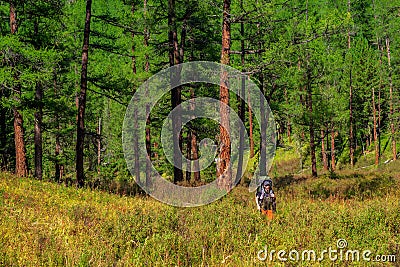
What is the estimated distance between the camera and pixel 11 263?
4.41 meters

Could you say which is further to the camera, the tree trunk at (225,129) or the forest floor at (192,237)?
the tree trunk at (225,129)

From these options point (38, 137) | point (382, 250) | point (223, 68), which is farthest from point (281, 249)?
point (38, 137)

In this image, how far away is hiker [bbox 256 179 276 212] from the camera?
782 cm

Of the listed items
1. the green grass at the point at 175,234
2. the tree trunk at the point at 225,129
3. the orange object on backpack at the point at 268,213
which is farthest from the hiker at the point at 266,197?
the tree trunk at the point at 225,129

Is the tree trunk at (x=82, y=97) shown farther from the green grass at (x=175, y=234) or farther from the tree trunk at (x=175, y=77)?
the green grass at (x=175, y=234)

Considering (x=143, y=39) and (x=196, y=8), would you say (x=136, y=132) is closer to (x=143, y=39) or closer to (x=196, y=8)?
(x=143, y=39)

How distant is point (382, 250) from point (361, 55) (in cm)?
3834

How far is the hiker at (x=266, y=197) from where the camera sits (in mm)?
7824

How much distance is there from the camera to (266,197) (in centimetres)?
784

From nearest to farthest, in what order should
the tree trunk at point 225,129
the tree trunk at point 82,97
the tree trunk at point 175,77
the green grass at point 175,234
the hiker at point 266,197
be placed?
the green grass at point 175,234, the hiker at point 266,197, the tree trunk at point 225,129, the tree trunk at point 82,97, the tree trunk at point 175,77

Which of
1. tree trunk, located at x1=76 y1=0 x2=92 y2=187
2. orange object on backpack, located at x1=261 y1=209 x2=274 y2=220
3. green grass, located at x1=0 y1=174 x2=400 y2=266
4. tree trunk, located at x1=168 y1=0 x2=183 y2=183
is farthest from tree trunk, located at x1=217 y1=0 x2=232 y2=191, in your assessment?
tree trunk, located at x1=76 y1=0 x2=92 y2=187

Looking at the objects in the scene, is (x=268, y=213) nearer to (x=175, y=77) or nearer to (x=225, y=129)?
(x=225, y=129)

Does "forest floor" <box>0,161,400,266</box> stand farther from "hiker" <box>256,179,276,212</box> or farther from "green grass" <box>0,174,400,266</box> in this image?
"hiker" <box>256,179,276,212</box>

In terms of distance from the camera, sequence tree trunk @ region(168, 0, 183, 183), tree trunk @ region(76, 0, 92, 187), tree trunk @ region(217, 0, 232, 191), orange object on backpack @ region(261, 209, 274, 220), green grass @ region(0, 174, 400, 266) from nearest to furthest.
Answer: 1. green grass @ region(0, 174, 400, 266)
2. orange object on backpack @ region(261, 209, 274, 220)
3. tree trunk @ region(217, 0, 232, 191)
4. tree trunk @ region(76, 0, 92, 187)
5. tree trunk @ region(168, 0, 183, 183)
